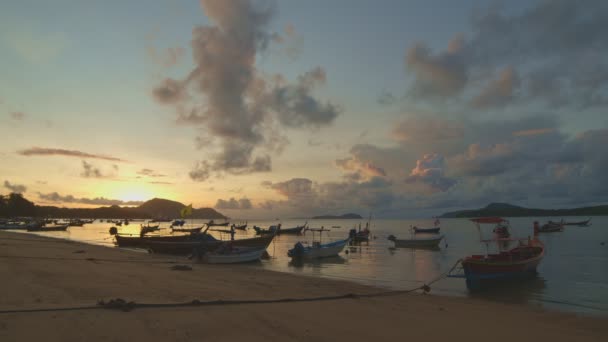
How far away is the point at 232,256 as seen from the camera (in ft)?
95.6

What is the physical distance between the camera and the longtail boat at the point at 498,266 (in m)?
19.3

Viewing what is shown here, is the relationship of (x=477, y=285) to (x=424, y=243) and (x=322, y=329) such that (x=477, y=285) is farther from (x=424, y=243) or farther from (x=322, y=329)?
(x=424, y=243)

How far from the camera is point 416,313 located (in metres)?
11.7

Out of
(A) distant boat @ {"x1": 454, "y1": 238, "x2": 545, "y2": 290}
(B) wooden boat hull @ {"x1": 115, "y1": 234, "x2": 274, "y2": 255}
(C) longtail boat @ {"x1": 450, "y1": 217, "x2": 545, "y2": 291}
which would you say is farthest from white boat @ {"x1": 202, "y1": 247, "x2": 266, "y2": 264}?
(A) distant boat @ {"x1": 454, "y1": 238, "x2": 545, "y2": 290}

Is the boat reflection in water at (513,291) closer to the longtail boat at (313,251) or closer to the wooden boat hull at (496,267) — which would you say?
the wooden boat hull at (496,267)

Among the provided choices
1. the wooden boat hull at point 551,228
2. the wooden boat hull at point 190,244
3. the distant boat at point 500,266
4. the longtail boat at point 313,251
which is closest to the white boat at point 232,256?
the wooden boat hull at point 190,244

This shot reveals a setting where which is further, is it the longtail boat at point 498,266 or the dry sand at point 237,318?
the longtail boat at point 498,266

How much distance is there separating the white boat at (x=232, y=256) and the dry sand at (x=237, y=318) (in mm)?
14087

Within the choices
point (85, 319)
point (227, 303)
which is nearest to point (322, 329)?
point (227, 303)

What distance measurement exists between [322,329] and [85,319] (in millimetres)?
5102

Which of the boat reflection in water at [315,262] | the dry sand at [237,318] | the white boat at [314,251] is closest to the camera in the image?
the dry sand at [237,318]

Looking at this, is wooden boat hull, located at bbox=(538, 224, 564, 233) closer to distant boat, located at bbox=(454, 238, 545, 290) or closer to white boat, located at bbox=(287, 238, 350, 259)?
white boat, located at bbox=(287, 238, 350, 259)

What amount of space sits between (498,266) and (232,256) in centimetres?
1898

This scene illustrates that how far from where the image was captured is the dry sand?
7.12m
